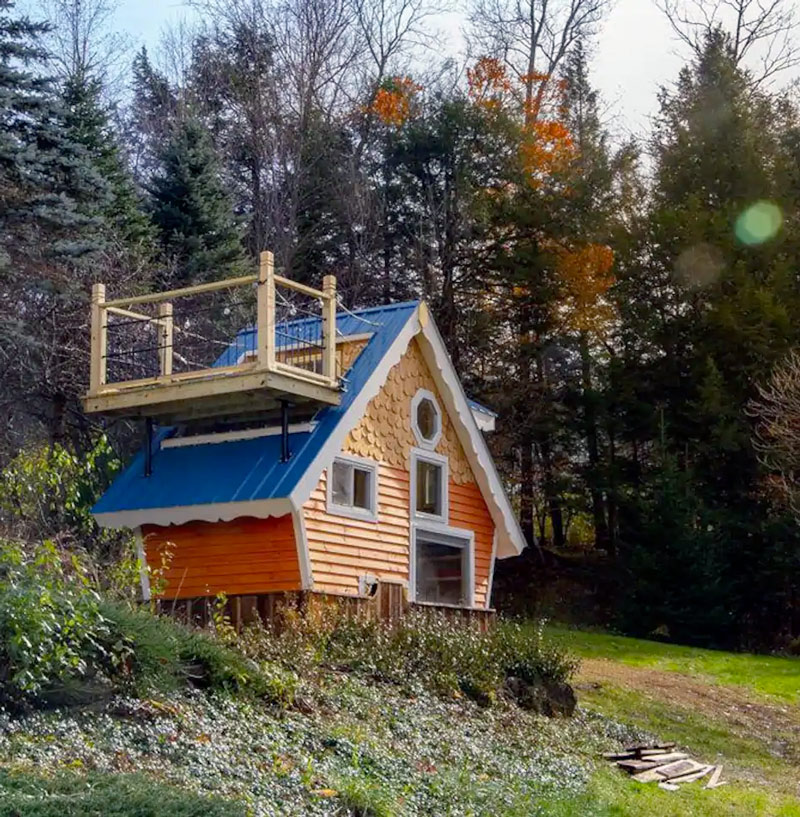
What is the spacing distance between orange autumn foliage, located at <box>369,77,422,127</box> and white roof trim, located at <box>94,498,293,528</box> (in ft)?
67.0

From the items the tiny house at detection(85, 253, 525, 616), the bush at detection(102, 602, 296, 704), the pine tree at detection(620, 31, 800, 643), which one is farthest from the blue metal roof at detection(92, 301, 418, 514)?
the pine tree at detection(620, 31, 800, 643)

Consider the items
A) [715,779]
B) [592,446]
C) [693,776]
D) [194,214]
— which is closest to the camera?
[693,776]

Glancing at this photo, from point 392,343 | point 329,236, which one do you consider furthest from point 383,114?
point 392,343

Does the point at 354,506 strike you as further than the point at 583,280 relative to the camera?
No

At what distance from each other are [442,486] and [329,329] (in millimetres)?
3799

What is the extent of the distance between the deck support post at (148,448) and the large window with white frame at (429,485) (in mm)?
3816

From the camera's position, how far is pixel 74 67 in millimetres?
32906

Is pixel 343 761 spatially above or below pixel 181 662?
below

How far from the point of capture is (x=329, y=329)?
16.2 m

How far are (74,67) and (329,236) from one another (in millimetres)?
8165

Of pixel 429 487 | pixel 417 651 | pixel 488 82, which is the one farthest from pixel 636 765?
pixel 488 82

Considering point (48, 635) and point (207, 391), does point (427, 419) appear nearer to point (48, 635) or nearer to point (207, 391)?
point (207, 391)

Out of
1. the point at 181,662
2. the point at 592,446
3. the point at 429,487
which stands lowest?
the point at 181,662

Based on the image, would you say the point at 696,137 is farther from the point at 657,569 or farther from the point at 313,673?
the point at 313,673
